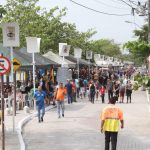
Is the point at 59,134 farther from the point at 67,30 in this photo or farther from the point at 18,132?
the point at 67,30

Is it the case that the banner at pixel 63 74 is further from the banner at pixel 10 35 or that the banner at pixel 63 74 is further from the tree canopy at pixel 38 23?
the banner at pixel 10 35

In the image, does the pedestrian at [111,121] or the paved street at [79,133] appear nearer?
the pedestrian at [111,121]

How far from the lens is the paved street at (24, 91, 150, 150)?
16578 millimetres

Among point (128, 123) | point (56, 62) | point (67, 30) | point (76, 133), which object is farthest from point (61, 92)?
point (67, 30)

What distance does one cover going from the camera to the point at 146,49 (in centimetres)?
2173

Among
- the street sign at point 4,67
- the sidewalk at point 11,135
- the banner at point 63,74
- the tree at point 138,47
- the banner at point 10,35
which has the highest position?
the banner at point 10,35

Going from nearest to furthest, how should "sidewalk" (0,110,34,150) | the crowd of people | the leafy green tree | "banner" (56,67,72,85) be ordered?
"sidewalk" (0,110,34,150), the crowd of people, "banner" (56,67,72,85), the leafy green tree

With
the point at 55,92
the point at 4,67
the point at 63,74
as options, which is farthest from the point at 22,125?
the point at 63,74

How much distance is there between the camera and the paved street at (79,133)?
1658 centimetres

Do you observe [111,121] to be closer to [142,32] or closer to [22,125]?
[22,125]

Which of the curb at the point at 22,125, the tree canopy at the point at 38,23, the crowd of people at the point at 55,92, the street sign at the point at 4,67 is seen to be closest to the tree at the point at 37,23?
the tree canopy at the point at 38,23

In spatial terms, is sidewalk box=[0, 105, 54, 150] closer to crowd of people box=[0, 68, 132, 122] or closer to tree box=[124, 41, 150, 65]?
crowd of people box=[0, 68, 132, 122]

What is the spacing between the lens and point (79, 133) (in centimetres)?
1953

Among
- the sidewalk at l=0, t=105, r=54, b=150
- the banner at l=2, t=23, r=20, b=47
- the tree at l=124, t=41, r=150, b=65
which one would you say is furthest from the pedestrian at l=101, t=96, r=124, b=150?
the tree at l=124, t=41, r=150, b=65
